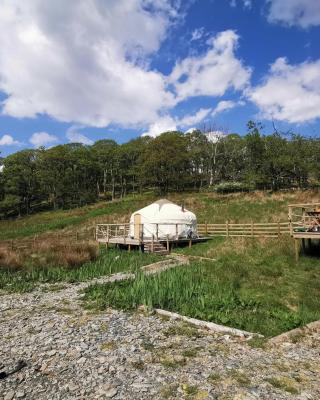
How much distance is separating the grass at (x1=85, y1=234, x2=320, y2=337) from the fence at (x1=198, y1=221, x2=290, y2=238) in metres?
7.72

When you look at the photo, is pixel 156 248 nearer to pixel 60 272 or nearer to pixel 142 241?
pixel 142 241

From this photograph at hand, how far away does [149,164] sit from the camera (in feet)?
211

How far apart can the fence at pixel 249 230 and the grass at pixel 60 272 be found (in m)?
8.51

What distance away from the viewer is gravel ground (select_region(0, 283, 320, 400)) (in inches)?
253

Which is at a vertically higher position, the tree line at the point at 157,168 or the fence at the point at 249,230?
the tree line at the point at 157,168

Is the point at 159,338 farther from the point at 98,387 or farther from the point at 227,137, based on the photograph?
the point at 227,137

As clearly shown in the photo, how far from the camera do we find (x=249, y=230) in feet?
96.5

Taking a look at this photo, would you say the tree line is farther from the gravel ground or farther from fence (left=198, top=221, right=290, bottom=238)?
the gravel ground

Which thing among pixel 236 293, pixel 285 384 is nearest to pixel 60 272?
pixel 236 293

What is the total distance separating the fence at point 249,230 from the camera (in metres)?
26.1

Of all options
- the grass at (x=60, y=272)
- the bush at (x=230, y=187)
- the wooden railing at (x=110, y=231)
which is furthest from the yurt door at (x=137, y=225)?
the bush at (x=230, y=187)

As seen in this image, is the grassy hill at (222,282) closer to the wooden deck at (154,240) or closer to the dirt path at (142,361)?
the wooden deck at (154,240)

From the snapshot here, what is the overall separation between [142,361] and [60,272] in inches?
441

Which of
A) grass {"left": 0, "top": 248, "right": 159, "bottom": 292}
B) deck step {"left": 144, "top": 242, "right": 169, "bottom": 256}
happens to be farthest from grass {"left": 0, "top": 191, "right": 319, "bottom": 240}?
grass {"left": 0, "top": 248, "right": 159, "bottom": 292}
